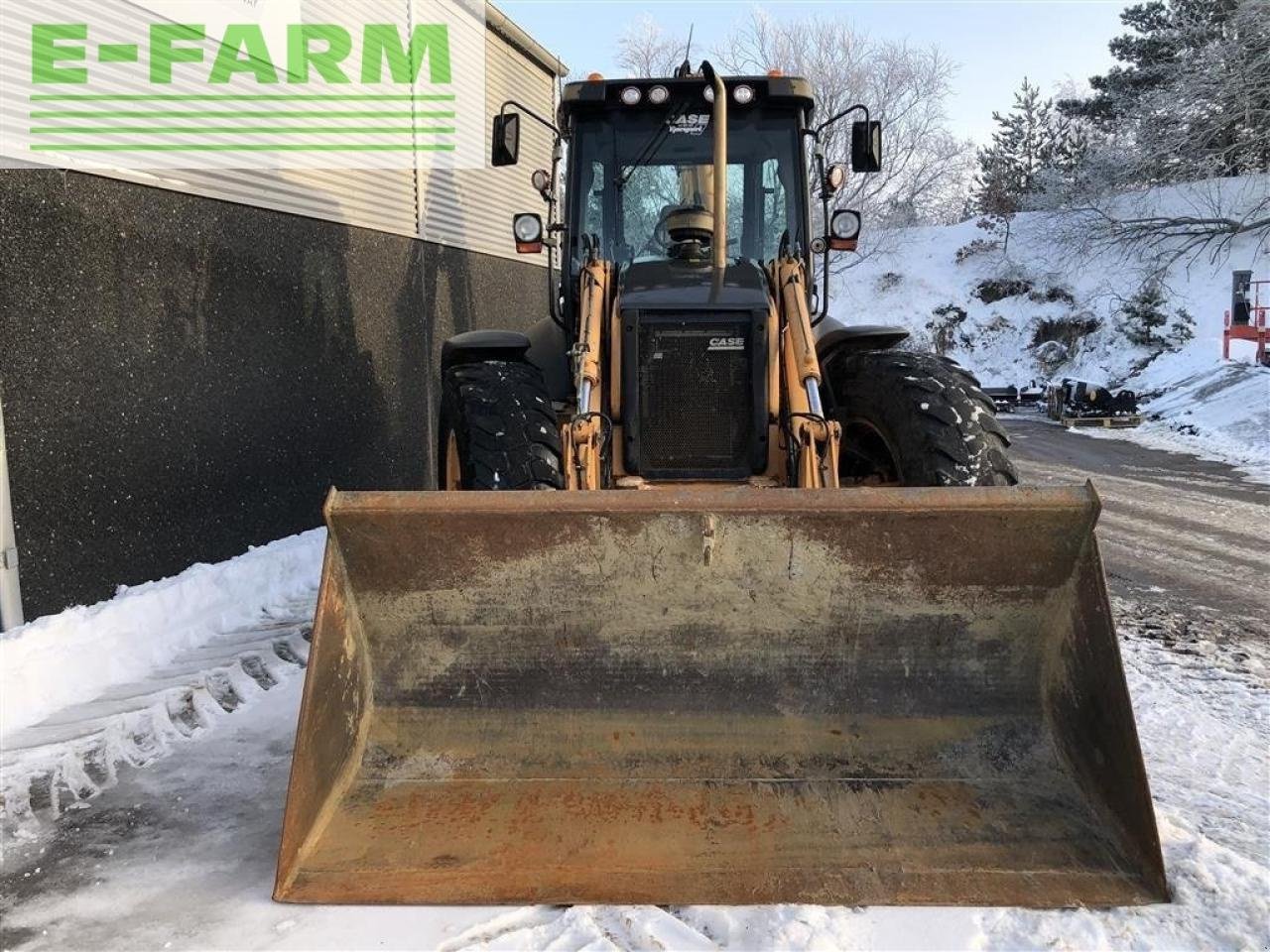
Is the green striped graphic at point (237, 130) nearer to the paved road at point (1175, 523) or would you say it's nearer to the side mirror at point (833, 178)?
the side mirror at point (833, 178)

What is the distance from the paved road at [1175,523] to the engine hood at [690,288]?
3261mm

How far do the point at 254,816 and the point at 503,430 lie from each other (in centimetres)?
170

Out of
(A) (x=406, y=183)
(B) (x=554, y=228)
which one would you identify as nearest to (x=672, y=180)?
(B) (x=554, y=228)

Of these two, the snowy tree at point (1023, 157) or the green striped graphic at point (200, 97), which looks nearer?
the green striped graphic at point (200, 97)

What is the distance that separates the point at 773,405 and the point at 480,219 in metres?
6.81

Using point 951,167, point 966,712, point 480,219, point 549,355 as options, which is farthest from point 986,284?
point 966,712

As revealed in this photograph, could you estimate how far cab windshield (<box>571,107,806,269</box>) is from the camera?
4688 millimetres

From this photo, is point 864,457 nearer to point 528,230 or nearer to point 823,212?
point 823,212

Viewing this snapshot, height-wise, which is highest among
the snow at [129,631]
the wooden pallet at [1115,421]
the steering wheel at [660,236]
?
the steering wheel at [660,236]

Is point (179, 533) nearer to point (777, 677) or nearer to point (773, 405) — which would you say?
point (773, 405)

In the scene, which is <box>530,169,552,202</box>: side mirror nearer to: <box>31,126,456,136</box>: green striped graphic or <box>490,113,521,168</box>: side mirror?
<box>490,113,521,168</box>: side mirror

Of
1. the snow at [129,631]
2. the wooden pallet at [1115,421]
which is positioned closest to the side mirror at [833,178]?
the snow at [129,631]

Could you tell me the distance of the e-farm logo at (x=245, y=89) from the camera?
453 cm

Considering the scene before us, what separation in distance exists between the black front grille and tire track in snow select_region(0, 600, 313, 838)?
6.48 ft
